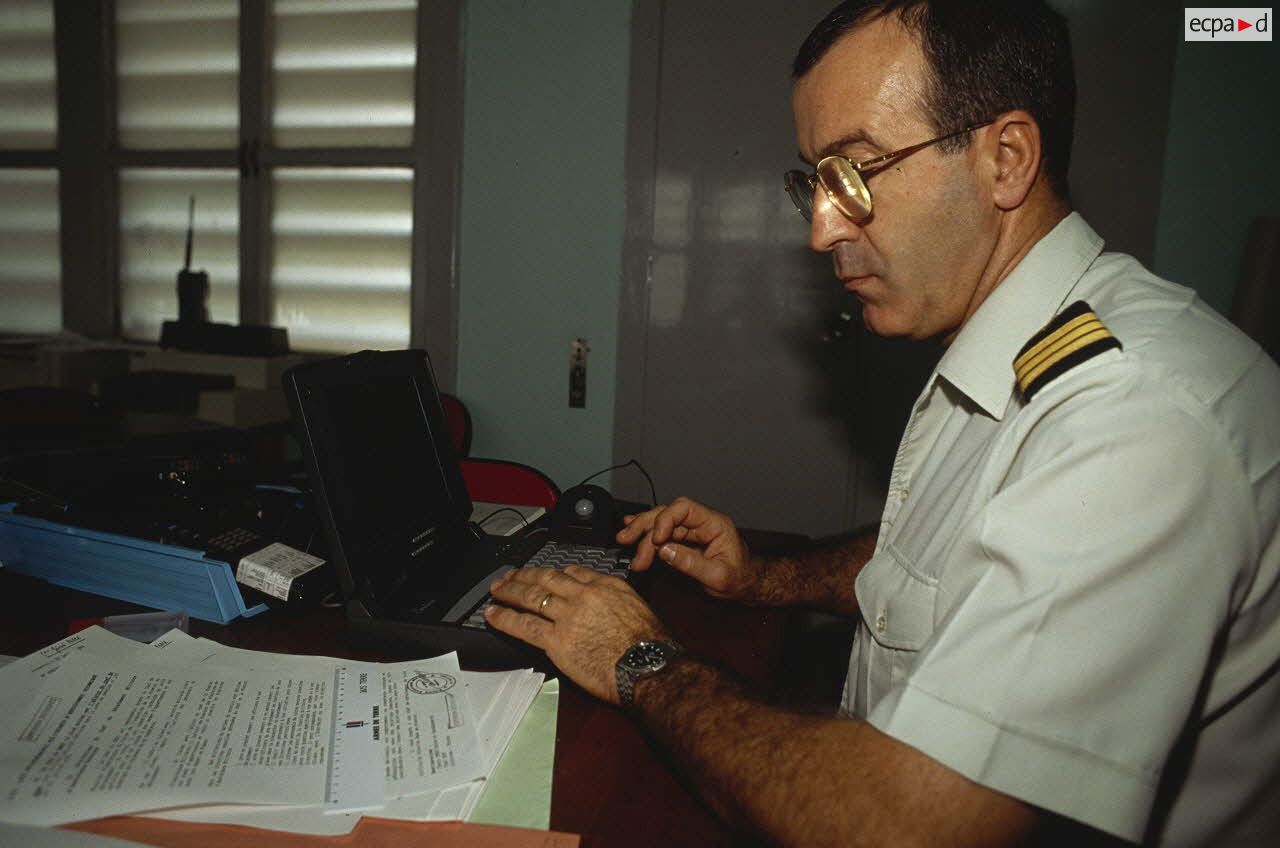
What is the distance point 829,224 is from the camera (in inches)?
41.9

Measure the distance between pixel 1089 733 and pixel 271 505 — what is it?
3.89 ft

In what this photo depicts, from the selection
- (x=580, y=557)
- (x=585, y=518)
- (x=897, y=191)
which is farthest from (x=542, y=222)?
(x=897, y=191)

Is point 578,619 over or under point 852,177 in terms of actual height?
under

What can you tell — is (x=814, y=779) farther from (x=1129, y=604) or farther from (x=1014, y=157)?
(x=1014, y=157)

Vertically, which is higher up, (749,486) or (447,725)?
(447,725)

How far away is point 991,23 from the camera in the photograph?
3.10 feet

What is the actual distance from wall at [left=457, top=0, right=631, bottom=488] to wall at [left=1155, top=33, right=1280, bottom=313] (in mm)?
1982

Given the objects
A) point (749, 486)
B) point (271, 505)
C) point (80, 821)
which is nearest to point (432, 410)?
point (271, 505)

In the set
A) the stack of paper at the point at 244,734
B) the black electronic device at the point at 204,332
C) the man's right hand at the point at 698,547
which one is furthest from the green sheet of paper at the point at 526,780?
the black electronic device at the point at 204,332

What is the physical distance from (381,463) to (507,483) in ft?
3.50

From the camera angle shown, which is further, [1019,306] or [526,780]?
[1019,306]

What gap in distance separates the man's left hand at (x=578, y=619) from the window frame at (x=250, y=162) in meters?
2.51

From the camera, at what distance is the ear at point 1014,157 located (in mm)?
937

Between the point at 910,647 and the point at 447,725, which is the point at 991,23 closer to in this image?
the point at 910,647
